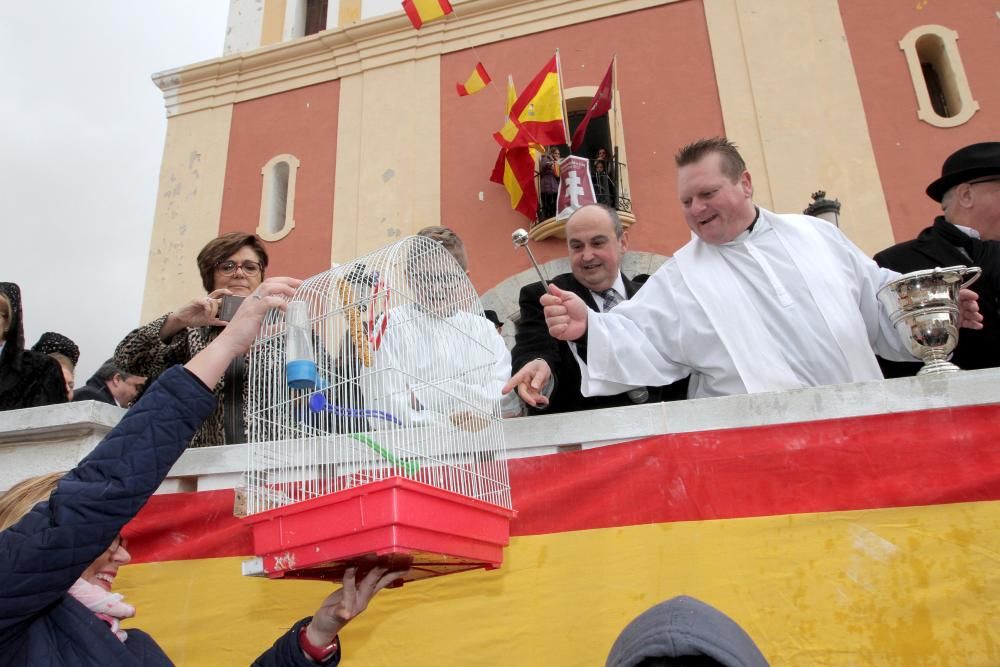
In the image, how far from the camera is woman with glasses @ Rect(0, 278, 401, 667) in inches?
56.7

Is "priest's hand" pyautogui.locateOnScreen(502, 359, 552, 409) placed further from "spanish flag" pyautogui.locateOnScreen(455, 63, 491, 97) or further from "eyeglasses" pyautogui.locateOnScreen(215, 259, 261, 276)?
"spanish flag" pyautogui.locateOnScreen(455, 63, 491, 97)

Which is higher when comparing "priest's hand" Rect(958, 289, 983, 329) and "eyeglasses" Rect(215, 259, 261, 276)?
"eyeglasses" Rect(215, 259, 261, 276)

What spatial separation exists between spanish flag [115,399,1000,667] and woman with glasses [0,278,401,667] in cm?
48

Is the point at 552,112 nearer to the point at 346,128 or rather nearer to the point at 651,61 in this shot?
the point at 651,61

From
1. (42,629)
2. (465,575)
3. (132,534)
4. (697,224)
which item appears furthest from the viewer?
(697,224)

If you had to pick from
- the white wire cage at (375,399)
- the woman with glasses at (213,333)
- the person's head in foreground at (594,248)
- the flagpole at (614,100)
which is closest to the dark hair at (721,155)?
the person's head in foreground at (594,248)

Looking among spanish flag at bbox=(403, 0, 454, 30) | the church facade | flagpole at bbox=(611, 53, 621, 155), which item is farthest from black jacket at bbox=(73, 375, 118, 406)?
flagpole at bbox=(611, 53, 621, 155)

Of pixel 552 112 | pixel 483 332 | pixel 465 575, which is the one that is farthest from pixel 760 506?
pixel 552 112

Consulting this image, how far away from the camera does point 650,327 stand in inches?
112

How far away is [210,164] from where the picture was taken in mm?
10297

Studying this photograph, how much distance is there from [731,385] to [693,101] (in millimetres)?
6641

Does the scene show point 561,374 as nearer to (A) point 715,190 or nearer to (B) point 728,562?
(A) point 715,190

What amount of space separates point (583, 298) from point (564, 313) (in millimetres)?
874

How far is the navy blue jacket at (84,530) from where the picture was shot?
1.43 m
